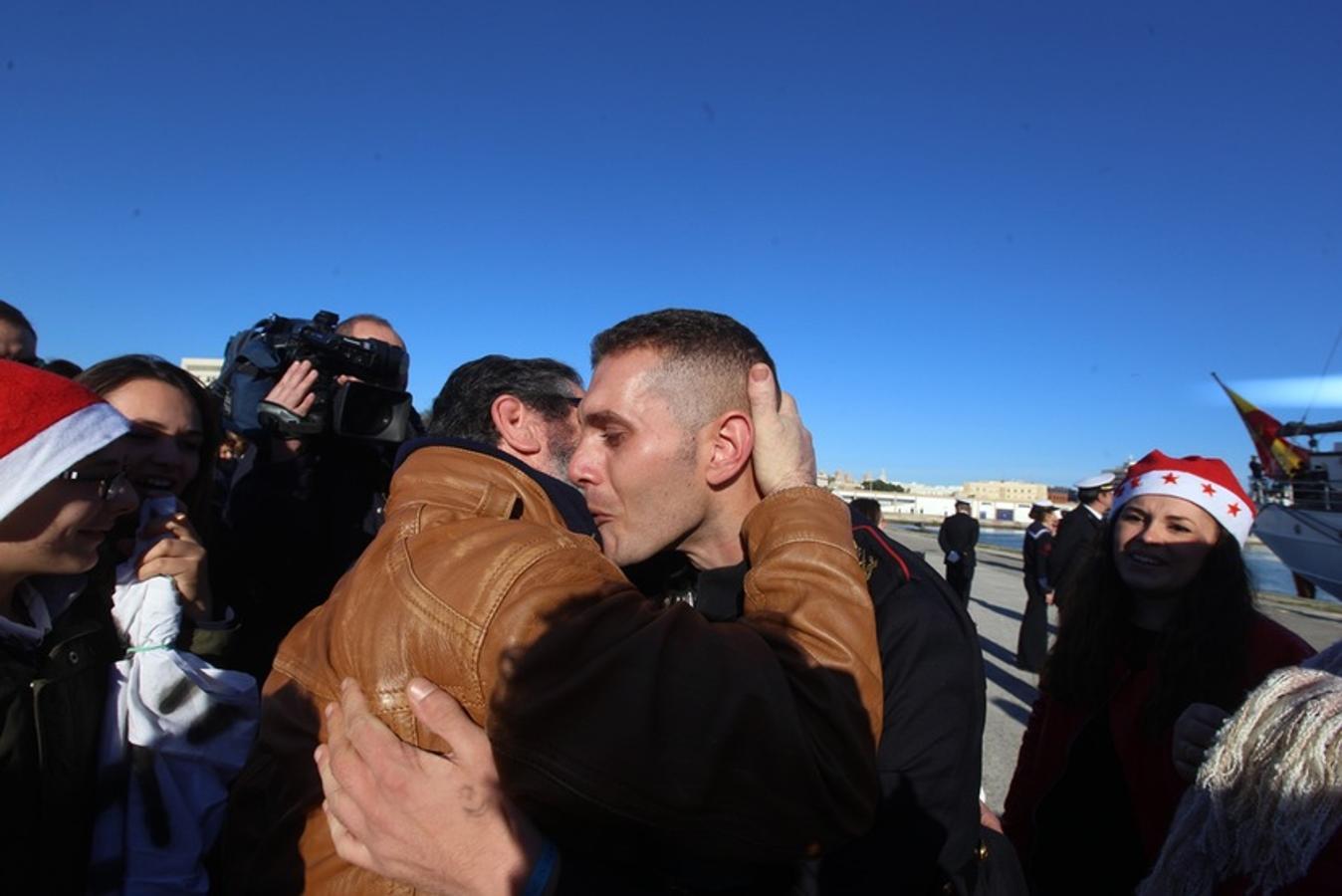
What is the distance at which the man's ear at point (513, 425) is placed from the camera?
91.2 inches

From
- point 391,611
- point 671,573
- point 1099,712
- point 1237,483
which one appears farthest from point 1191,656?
point 391,611

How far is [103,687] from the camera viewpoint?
5.99 feet

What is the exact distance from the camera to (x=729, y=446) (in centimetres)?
192

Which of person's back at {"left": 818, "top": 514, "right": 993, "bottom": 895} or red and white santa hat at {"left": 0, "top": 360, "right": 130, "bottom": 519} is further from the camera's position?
red and white santa hat at {"left": 0, "top": 360, "right": 130, "bottom": 519}

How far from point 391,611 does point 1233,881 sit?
163 cm

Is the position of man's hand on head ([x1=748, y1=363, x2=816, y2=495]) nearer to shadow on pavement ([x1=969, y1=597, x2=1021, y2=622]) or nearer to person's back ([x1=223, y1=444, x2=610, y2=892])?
person's back ([x1=223, y1=444, x2=610, y2=892])

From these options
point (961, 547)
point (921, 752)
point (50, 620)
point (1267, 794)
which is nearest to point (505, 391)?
point (50, 620)

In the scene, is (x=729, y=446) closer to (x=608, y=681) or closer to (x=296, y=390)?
(x=608, y=681)

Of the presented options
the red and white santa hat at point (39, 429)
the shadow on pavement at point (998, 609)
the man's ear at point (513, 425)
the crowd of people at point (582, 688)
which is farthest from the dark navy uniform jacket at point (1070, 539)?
the red and white santa hat at point (39, 429)

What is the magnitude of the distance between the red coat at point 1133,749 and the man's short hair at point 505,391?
212cm

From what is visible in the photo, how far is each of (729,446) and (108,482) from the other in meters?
1.48

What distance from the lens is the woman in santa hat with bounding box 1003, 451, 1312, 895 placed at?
8.02 feet

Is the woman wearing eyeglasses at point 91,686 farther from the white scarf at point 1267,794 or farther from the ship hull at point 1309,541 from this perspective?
the ship hull at point 1309,541

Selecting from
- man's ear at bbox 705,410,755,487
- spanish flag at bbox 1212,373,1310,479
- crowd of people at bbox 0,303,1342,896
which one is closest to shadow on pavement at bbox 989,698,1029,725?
crowd of people at bbox 0,303,1342,896
